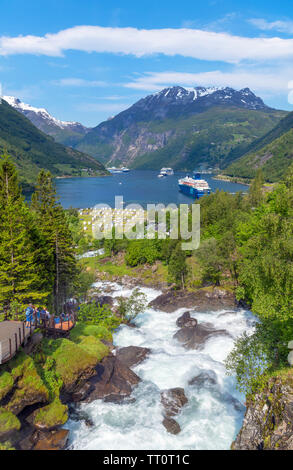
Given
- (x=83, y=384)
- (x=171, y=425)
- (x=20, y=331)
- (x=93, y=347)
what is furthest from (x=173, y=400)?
(x=20, y=331)

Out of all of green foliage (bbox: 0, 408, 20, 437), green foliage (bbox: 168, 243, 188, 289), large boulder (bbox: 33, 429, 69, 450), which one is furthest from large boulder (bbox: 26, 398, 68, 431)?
green foliage (bbox: 168, 243, 188, 289)

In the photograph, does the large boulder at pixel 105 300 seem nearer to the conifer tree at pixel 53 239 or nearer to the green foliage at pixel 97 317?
the green foliage at pixel 97 317

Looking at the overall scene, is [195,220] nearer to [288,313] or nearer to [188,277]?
[188,277]

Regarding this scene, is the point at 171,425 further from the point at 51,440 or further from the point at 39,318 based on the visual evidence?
the point at 39,318

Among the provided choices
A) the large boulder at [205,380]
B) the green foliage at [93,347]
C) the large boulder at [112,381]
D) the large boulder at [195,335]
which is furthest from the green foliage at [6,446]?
the large boulder at [195,335]
